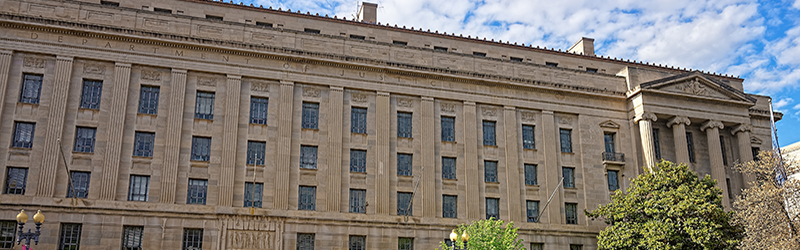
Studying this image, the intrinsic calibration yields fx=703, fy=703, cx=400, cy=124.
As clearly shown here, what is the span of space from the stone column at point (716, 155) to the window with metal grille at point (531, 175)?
11.8m

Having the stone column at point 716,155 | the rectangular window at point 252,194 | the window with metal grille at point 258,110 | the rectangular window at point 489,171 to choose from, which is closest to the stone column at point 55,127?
the rectangular window at point 252,194

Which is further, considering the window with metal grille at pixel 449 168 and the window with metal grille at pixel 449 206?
the window with metal grille at pixel 449 168

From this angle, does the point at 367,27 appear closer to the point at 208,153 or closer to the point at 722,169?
the point at 208,153

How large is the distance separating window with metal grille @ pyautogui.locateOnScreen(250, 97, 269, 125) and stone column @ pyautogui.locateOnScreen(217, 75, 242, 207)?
87cm

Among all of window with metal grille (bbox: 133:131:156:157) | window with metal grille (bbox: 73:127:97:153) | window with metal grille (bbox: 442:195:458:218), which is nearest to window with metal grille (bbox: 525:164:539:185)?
window with metal grille (bbox: 442:195:458:218)

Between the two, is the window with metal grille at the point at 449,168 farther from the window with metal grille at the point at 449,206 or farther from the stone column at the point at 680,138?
the stone column at the point at 680,138

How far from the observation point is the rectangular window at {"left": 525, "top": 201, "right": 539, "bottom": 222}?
41.8 m

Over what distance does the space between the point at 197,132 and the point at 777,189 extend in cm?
2855

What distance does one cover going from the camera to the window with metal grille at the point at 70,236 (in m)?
33.6

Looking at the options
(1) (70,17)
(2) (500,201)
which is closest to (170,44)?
(1) (70,17)

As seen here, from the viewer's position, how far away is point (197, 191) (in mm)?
36281

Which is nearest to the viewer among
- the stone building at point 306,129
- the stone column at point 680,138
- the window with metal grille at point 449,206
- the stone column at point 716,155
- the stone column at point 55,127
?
the stone column at point 55,127

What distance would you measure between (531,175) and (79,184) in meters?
25.1

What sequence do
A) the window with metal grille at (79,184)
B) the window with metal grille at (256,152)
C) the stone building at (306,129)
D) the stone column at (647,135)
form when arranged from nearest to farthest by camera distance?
the window with metal grille at (79,184)
the stone building at (306,129)
the window with metal grille at (256,152)
the stone column at (647,135)
